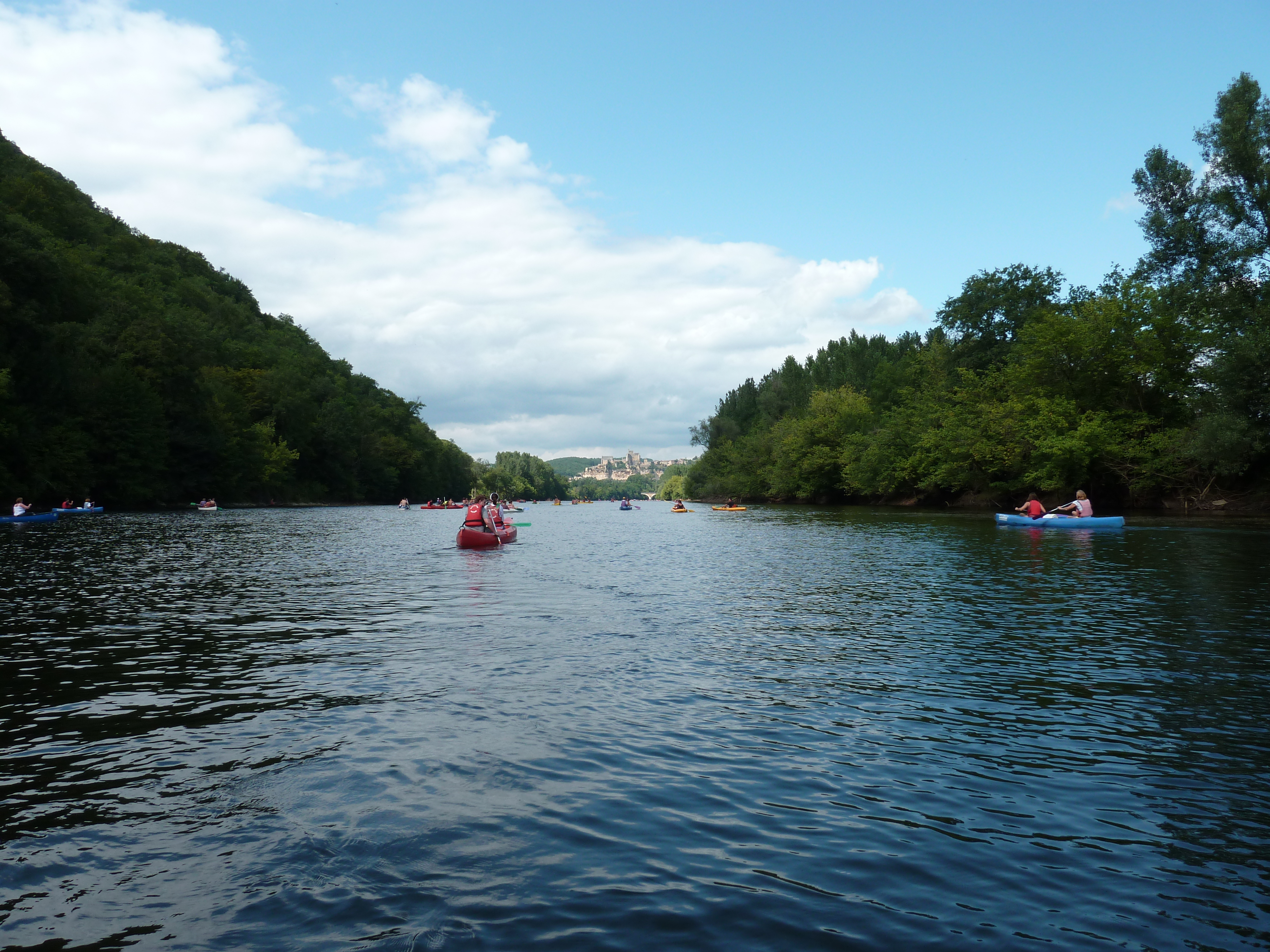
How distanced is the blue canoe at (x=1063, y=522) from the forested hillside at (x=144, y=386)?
63.1 meters

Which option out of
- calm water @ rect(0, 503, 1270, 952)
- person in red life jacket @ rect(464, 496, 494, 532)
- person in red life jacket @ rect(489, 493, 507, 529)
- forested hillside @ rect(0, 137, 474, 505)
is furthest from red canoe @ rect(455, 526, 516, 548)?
forested hillside @ rect(0, 137, 474, 505)

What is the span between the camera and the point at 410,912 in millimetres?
5129

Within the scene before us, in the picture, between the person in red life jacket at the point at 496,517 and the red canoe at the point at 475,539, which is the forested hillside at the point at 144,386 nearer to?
the person in red life jacket at the point at 496,517

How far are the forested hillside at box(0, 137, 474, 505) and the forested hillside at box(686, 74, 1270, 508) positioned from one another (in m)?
71.8

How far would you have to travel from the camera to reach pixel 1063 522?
4466cm

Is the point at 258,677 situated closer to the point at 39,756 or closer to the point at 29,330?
the point at 39,756

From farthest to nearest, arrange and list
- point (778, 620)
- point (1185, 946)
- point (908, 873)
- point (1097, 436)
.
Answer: point (1097, 436) → point (778, 620) → point (908, 873) → point (1185, 946)

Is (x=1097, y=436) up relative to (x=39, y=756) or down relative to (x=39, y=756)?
up

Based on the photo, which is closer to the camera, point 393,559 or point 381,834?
point 381,834

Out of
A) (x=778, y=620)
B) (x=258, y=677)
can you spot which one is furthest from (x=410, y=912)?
(x=778, y=620)

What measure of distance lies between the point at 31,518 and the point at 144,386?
92.5ft

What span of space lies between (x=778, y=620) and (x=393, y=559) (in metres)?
20.2

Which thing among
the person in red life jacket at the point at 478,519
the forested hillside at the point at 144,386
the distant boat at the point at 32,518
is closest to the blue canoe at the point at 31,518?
the distant boat at the point at 32,518

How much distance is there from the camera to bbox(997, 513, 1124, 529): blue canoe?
42.5 meters
